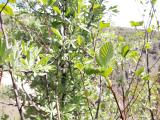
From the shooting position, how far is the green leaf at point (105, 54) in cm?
119

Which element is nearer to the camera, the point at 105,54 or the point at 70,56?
the point at 105,54

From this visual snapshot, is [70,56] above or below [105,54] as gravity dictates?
below

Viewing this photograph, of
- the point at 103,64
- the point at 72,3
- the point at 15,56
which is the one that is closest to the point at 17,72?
the point at 15,56

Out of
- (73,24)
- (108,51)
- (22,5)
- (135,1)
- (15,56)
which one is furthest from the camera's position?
(135,1)

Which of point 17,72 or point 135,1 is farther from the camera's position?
A: point 135,1

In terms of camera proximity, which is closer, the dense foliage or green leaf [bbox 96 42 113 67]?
green leaf [bbox 96 42 113 67]

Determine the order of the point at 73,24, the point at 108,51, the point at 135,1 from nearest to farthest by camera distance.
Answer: the point at 108,51 → the point at 73,24 → the point at 135,1

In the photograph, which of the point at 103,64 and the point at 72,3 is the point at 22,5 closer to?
the point at 72,3

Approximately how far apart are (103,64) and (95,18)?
2.28 m

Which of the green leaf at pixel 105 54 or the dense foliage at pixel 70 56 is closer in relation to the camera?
the green leaf at pixel 105 54

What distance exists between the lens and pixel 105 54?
3.92 feet

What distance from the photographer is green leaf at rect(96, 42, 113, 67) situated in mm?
1190

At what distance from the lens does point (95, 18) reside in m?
3.45

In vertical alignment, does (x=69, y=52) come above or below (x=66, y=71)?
above
